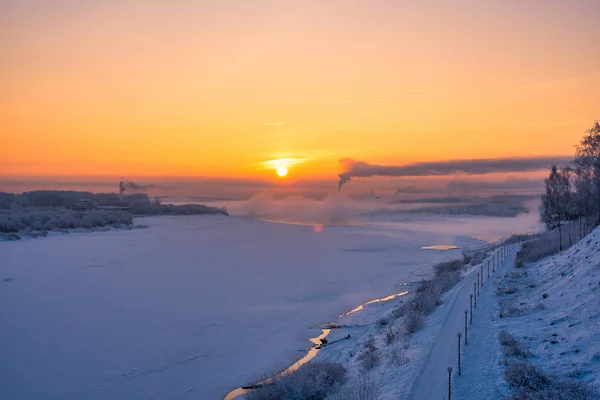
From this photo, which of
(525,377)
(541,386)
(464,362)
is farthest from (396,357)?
(541,386)

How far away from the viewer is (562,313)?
13.0 metres

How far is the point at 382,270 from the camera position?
114 feet

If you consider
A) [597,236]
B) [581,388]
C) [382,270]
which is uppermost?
[597,236]

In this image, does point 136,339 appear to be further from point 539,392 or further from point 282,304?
point 539,392

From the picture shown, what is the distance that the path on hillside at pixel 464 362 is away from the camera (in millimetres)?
9250

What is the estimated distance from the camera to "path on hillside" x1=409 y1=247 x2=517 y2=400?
364 inches

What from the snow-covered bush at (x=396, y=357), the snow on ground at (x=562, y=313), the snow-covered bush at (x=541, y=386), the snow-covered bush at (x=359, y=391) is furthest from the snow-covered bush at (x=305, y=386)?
the snow on ground at (x=562, y=313)

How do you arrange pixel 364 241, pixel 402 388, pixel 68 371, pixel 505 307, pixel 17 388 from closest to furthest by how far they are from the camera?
pixel 402 388
pixel 17 388
pixel 68 371
pixel 505 307
pixel 364 241

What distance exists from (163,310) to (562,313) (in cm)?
1649

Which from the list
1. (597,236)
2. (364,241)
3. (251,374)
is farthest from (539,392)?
(364,241)

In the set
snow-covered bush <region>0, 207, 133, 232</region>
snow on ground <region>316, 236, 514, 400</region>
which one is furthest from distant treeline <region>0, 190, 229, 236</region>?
snow on ground <region>316, 236, 514, 400</region>

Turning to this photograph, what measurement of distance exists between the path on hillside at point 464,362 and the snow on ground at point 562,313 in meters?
0.69

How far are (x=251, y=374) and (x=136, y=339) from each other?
551cm

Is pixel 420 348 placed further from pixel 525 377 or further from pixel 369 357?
pixel 525 377
